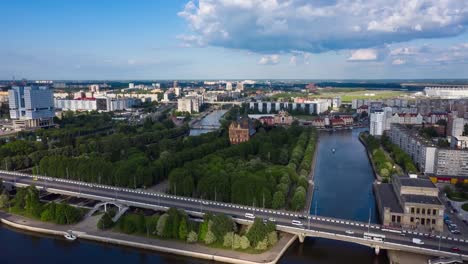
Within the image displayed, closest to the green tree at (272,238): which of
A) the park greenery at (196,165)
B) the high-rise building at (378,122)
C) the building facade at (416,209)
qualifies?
the park greenery at (196,165)

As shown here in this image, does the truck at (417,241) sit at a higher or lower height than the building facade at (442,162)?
lower

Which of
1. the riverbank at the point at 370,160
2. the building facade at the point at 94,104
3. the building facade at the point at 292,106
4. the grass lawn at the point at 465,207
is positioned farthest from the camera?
the building facade at the point at 94,104

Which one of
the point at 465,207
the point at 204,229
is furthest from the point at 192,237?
the point at 465,207

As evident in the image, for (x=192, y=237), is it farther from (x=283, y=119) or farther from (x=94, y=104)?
(x=94, y=104)

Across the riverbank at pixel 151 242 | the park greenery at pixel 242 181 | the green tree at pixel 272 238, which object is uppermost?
the park greenery at pixel 242 181

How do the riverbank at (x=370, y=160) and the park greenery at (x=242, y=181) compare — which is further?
the riverbank at (x=370, y=160)

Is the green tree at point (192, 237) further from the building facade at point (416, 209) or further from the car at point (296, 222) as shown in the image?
the building facade at point (416, 209)
